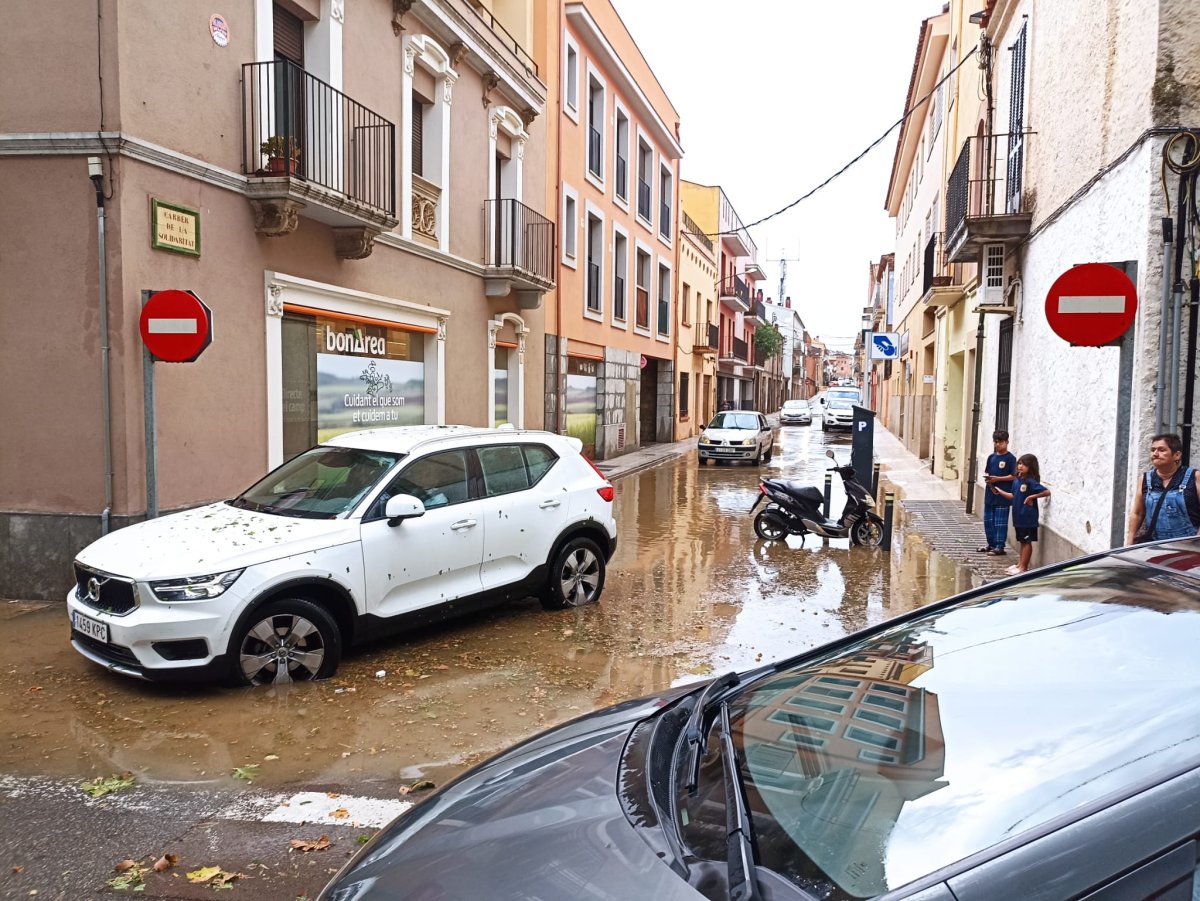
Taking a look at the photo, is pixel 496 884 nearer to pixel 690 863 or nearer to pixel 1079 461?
pixel 690 863

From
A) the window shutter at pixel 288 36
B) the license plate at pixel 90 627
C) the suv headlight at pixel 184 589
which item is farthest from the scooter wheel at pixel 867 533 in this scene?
the window shutter at pixel 288 36

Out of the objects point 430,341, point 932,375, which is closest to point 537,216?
point 430,341

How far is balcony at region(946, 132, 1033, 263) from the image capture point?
11.0m

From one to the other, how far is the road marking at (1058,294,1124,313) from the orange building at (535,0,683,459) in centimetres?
1406

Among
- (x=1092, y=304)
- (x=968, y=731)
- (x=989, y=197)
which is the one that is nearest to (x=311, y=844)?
(x=968, y=731)

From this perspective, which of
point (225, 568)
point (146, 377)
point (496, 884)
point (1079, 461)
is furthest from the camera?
point (1079, 461)

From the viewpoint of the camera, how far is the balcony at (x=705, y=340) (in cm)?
3597

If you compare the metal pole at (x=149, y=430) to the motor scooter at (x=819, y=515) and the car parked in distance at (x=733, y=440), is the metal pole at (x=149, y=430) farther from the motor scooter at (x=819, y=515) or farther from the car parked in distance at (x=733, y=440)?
the car parked in distance at (x=733, y=440)

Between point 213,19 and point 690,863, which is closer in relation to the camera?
point 690,863

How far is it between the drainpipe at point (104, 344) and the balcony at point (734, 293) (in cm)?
3832

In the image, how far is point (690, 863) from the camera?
176 cm

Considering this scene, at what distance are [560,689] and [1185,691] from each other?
4.25 meters

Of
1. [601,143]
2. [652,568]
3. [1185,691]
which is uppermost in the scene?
[601,143]

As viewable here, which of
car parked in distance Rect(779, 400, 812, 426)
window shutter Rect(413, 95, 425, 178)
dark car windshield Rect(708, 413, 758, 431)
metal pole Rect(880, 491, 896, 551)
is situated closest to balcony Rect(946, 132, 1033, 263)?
metal pole Rect(880, 491, 896, 551)
